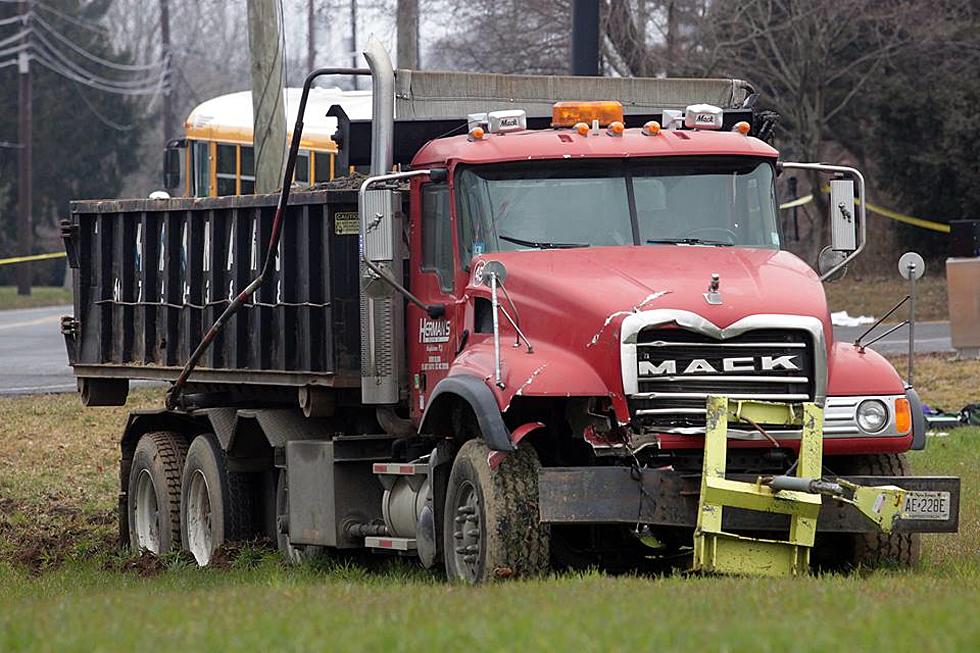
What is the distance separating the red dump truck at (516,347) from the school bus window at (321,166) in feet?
36.3

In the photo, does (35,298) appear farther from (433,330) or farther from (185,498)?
(433,330)

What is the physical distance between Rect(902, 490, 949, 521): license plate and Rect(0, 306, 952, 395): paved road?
1589cm

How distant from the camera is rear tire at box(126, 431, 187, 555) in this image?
14.5 m

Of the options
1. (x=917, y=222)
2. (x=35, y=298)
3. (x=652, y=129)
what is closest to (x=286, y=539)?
(x=652, y=129)

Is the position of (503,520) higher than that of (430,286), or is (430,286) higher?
(430,286)

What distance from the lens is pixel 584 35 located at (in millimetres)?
18016

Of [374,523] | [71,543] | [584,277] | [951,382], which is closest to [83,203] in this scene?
[71,543]

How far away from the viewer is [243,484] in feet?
45.4

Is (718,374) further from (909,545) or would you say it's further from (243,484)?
(243,484)

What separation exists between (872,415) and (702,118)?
2539 millimetres

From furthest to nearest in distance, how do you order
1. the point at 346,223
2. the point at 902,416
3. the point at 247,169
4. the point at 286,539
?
the point at 247,169, the point at 286,539, the point at 346,223, the point at 902,416

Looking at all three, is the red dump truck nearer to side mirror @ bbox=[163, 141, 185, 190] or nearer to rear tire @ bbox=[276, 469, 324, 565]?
rear tire @ bbox=[276, 469, 324, 565]

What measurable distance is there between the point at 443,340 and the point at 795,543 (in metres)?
2.85

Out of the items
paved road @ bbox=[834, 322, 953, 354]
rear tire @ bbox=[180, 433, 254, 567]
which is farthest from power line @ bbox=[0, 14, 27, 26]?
rear tire @ bbox=[180, 433, 254, 567]
